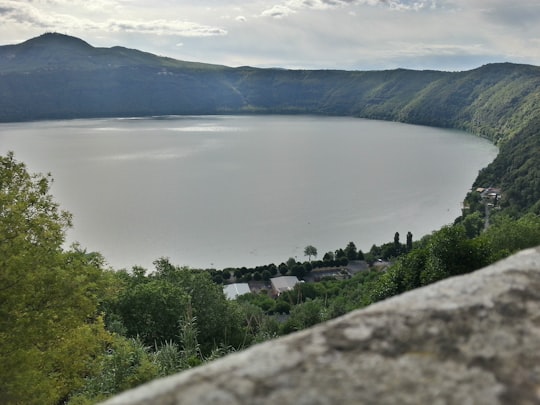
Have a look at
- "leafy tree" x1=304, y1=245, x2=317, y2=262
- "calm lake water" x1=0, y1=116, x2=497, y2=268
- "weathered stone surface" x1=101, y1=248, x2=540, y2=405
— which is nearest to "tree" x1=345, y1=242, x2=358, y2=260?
"calm lake water" x1=0, y1=116, x2=497, y2=268

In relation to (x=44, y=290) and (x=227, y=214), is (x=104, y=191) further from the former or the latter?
(x=44, y=290)

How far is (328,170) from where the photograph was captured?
11644 cm

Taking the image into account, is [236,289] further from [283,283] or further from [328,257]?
[328,257]

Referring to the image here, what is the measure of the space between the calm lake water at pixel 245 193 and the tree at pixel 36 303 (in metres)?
47.8

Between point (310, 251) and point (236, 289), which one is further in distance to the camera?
point (310, 251)

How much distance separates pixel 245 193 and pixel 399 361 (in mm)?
90136

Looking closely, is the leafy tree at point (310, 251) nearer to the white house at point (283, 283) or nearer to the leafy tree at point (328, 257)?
the leafy tree at point (328, 257)

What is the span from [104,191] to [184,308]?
78.3m

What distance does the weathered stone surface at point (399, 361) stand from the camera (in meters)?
1.52

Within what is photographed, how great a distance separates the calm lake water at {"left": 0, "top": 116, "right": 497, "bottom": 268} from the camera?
216ft

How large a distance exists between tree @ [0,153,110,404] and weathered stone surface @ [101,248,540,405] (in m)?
6.47

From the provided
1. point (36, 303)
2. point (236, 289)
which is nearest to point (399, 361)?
point (36, 303)

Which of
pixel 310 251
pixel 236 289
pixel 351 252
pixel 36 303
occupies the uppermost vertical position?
pixel 36 303

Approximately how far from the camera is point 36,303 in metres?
8.09
